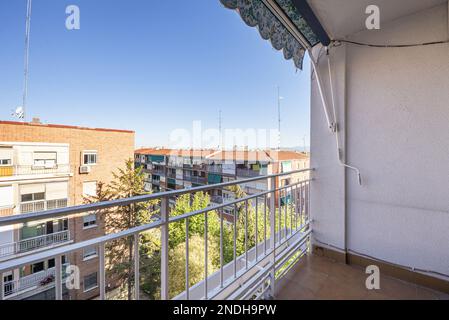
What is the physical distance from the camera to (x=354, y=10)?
152 cm

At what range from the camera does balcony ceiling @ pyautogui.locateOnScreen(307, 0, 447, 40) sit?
144cm

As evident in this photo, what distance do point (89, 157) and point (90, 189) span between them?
1528 mm

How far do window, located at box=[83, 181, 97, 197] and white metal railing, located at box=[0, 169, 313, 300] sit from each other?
9399 mm

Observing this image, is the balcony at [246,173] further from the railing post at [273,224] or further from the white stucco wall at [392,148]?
the railing post at [273,224]

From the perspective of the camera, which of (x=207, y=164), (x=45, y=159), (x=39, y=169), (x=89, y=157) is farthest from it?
(x=207, y=164)

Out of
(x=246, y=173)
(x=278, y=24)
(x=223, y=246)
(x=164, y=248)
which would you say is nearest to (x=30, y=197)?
(x=223, y=246)

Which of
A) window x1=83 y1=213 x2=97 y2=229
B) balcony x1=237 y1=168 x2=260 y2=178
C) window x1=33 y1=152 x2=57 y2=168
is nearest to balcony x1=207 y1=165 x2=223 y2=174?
balcony x1=237 y1=168 x2=260 y2=178

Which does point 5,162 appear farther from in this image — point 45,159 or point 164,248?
point 164,248

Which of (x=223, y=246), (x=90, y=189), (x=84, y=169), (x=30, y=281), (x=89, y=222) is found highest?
(x=84, y=169)

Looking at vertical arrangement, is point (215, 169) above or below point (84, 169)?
below

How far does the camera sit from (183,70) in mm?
11797
